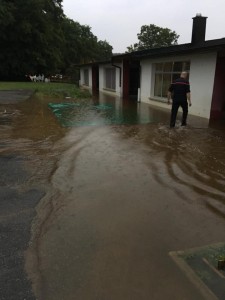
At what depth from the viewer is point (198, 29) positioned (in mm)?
14352

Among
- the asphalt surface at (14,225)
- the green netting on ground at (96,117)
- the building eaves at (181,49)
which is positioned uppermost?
the building eaves at (181,49)

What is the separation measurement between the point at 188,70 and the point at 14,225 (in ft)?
35.9

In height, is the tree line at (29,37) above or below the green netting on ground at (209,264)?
above

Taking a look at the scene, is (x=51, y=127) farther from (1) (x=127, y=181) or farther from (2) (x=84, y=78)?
(2) (x=84, y=78)

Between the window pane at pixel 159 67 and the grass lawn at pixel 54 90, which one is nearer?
the window pane at pixel 159 67

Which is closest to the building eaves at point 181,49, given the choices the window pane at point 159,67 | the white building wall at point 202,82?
the white building wall at point 202,82

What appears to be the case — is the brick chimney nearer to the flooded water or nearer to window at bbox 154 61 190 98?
window at bbox 154 61 190 98

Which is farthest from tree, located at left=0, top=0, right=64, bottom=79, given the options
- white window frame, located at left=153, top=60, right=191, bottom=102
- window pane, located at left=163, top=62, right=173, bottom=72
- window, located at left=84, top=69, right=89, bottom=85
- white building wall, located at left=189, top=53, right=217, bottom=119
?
white building wall, located at left=189, top=53, right=217, bottom=119

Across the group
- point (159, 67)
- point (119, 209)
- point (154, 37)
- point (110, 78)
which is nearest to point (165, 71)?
point (159, 67)

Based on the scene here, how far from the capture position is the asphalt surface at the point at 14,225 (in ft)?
8.82

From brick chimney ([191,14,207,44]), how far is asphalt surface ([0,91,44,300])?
11.7 metres

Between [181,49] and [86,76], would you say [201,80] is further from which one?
[86,76]

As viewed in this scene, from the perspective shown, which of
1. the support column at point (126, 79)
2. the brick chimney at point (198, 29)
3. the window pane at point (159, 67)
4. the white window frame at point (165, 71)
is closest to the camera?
the white window frame at point (165, 71)

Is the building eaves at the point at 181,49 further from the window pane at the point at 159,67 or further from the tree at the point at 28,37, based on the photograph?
the tree at the point at 28,37
